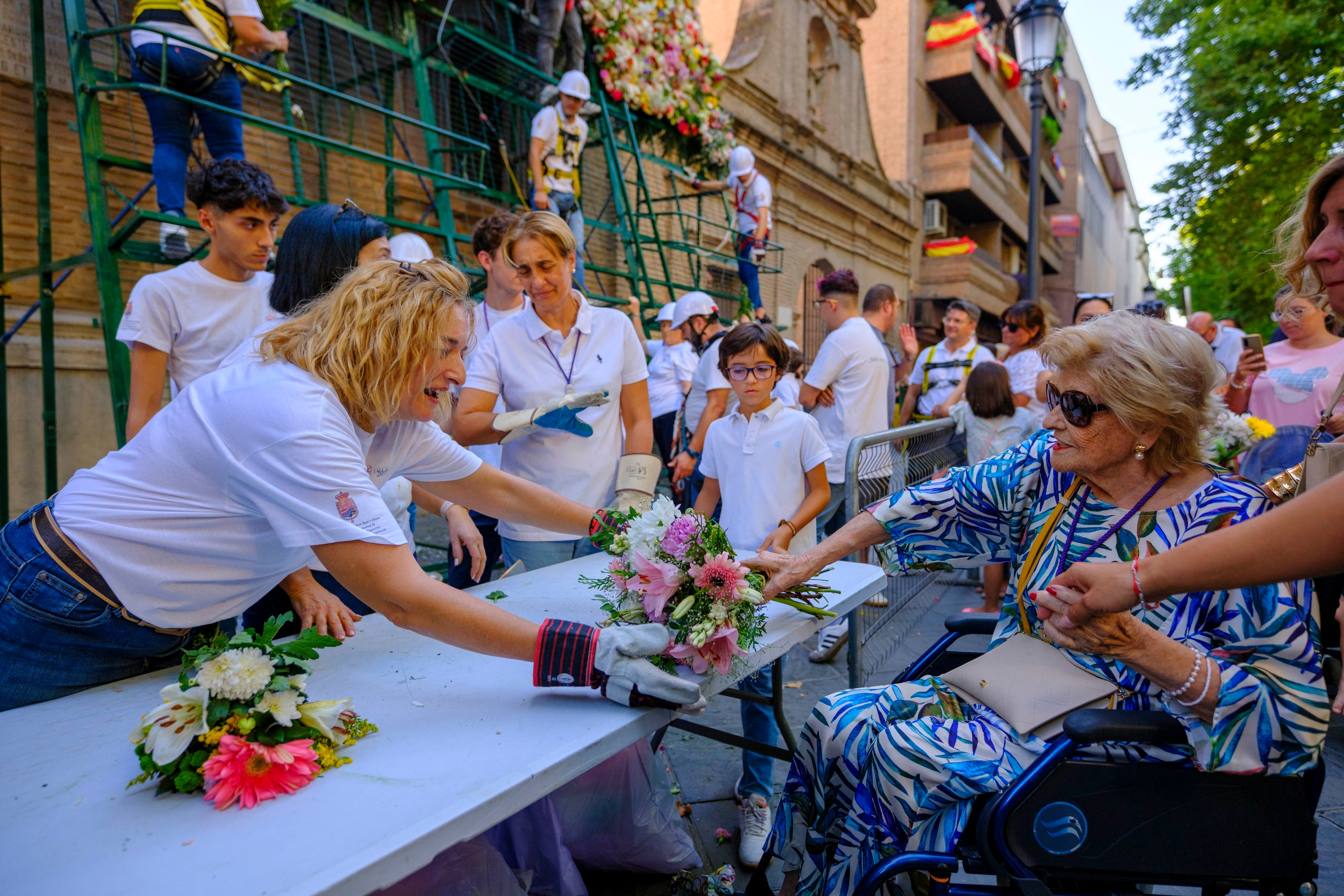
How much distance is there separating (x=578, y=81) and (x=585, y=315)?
12.3ft

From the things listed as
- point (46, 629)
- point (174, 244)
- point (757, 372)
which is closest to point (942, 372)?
point (757, 372)

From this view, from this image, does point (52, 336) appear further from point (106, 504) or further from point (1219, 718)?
point (1219, 718)

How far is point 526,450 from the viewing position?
10.0ft

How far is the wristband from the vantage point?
1626mm

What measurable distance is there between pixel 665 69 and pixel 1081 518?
6.78 meters

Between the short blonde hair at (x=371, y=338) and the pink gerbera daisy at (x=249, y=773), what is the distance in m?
0.75

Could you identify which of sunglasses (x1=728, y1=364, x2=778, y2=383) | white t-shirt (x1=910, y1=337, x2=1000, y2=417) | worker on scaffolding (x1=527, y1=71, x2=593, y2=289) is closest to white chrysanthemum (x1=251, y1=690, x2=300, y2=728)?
sunglasses (x1=728, y1=364, x2=778, y2=383)

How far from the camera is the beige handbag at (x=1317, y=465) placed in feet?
6.02

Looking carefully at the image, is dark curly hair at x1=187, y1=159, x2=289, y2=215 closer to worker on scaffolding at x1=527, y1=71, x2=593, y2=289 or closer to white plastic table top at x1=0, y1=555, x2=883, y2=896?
white plastic table top at x1=0, y1=555, x2=883, y2=896

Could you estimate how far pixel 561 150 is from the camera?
20.1 feet

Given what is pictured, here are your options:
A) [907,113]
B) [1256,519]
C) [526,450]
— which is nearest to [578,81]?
[526,450]

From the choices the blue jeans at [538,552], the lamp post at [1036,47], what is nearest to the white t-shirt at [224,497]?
the blue jeans at [538,552]

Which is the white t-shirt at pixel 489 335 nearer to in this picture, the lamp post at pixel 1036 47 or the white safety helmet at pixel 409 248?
the white safety helmet at pixel 409 248

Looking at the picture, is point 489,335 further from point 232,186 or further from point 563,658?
point 563,658
